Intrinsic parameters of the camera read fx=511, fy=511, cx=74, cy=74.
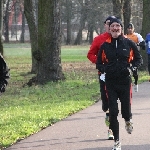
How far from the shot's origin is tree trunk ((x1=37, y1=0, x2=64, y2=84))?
17.4 meters

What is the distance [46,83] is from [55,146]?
1008 centimetres

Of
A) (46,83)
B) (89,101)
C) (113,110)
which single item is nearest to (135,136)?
(113,110)

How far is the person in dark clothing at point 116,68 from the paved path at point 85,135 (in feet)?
1.98

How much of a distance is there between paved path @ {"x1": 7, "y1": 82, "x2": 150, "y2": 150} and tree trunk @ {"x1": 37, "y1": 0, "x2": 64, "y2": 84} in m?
6.83

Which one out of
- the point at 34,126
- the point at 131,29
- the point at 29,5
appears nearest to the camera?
the point at 34,126

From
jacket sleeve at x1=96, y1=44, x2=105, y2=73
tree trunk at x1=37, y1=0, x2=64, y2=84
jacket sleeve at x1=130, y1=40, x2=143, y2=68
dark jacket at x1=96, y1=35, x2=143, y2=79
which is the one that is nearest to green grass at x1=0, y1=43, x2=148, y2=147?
tree trunk at x1=37, y1=0, x2=64, y2=84

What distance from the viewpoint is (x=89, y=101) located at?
41.7 feet

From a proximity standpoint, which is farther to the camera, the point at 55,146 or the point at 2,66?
the point at 55,146

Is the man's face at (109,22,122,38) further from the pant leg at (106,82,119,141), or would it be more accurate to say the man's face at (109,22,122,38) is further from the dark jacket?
the pant leg at (106,82,119,141)

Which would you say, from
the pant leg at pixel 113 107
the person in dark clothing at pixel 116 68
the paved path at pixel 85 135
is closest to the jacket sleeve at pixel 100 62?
the person in dark clothing at pixel 116 68

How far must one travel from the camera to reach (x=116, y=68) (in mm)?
7051

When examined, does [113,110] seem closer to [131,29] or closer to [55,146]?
[55,146]

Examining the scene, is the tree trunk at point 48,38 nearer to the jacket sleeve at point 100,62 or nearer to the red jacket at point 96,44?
the red jacket at point 96,44

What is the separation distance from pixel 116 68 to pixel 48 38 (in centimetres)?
1062
